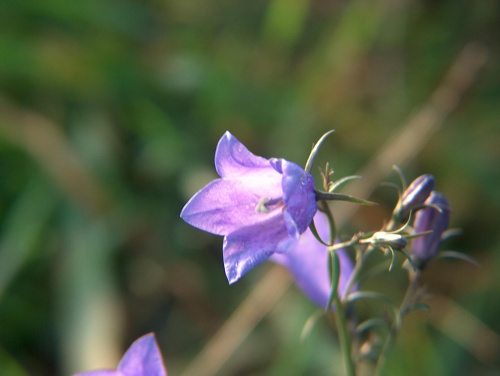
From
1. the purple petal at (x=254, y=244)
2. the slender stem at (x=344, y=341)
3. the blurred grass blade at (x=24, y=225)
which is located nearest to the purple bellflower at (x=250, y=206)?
the purple petal at (x=254, y=244)

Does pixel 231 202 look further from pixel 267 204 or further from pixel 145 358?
pixel 145 358

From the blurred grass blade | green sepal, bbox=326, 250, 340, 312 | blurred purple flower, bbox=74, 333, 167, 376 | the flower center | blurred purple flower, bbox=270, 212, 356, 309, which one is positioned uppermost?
the flower center

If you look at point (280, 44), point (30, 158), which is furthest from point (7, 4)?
point (280, 44)

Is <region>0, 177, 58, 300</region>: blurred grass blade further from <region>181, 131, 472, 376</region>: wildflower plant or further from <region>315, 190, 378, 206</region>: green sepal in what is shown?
<region>315, 190, 378, 206</region>: green sepal

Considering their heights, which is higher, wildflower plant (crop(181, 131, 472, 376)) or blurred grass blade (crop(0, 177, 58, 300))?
wildflower plant (crop(181, 131, 472, 376))

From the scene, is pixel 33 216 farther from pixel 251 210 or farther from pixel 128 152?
pixel 251 210

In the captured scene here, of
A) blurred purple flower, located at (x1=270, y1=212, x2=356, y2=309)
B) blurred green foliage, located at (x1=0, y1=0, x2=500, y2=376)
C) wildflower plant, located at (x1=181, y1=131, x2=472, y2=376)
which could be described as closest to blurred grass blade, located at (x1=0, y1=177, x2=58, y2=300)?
blurred green foliage, located at (x1=0, y1=0, x2=500, y2=376)

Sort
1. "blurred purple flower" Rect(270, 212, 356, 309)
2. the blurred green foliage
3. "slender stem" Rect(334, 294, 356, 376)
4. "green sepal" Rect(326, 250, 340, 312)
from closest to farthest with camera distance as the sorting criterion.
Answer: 1. "green sepal" Rect(326, 250, 340, 312)
2. "slender stem" Rect(334, 294, 356, 376)
3. "blurred purple flower" Rect(270, 212, 356, 309)
4. the blurred green foliage
